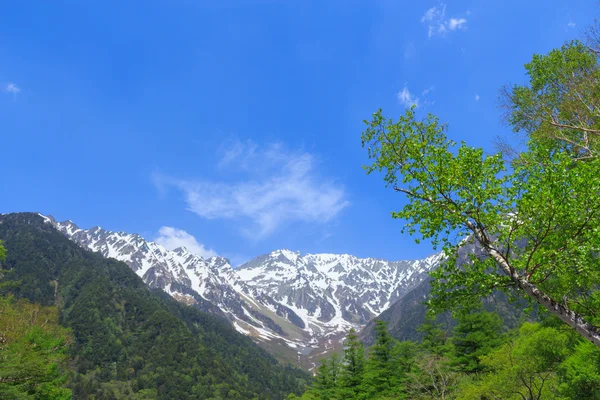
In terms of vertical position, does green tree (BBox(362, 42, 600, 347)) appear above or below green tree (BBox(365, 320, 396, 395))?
above

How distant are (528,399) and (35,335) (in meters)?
53.5

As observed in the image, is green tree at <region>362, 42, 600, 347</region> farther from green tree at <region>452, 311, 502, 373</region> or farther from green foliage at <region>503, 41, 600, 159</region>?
green tree at <region>452, 311, 502, 373</region>

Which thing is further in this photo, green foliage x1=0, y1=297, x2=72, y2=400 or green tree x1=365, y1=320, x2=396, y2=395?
green tree x1=365, y1=320, x2=396, y2=395

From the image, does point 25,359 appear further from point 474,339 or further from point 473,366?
point 474,339

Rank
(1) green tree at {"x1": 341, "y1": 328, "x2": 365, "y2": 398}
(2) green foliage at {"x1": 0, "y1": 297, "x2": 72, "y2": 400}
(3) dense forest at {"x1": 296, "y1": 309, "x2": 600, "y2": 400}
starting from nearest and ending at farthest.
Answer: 1. (3) dense forest at {"x1": 296, "y1": 309, "x2": 600, "y2": 400}
2. (2) green foliage at {"x1": 0, "y1": 297, "x2": 72, "y2": 400}
3. (1) green tree at {"x1": 341, "y1": 328, "x2": 365, "y2": 398}

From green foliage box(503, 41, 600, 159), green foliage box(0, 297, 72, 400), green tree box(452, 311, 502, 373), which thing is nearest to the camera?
green foliage box(503, 41, 600, 159)

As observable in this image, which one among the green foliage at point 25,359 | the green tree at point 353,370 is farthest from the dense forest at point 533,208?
the green foliage at point 25,359

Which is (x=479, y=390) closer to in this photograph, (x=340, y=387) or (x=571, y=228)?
(x=571, y=228)

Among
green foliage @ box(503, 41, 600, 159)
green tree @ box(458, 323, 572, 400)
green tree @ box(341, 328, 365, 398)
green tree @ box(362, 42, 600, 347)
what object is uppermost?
green foliage @ box(503, 41, 600, 159)

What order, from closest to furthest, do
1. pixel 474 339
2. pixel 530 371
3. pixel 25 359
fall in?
pixel 530 371 → pixel 25 359 → pixel 474 339

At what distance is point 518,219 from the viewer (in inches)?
465

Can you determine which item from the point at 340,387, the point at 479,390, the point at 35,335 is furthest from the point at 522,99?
the point at 35,335

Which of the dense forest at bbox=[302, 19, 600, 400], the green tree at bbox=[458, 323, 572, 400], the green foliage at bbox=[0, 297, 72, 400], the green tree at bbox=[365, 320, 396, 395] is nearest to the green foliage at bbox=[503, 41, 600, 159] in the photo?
the dense forest at bbox=[302, 19, 600, 400]

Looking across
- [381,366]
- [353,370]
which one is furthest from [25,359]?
[381,366]
